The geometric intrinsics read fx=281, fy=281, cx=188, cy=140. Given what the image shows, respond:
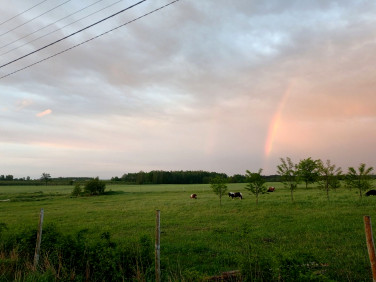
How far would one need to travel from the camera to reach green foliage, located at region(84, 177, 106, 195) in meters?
68.5

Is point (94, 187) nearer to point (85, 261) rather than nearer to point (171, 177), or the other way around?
point (85, 261)

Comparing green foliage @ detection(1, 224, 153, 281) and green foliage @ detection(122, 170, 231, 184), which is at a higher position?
green foliage @ detection(122, 170, 231, 184)

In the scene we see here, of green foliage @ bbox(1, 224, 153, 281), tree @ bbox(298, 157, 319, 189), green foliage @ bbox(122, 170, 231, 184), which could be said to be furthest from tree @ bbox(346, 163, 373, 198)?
green foliage @ bbox(122, 170, 231, 184)

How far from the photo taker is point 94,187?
6888 cm

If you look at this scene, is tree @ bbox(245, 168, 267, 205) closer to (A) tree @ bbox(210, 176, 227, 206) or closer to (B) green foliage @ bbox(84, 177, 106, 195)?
(A) tree @ bbox(210, 176, 227, 206)

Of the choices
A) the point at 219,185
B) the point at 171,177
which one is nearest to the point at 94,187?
the point at 219,185

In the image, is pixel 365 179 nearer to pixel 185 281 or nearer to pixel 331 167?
pixel 331 167

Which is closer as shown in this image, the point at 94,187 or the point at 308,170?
the point at 308,170

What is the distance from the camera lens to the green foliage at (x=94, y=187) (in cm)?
6850

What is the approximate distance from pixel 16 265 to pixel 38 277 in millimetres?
1589

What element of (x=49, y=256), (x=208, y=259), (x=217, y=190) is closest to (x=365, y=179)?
(x=217, y=190)

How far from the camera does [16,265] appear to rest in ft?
27.3

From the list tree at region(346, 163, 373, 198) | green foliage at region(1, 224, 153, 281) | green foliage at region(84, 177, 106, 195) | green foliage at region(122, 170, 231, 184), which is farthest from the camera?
green foliage at region(122, 170, 231, 184)

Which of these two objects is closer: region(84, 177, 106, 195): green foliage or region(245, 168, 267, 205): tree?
region(245, 168, 267, 205): tree
